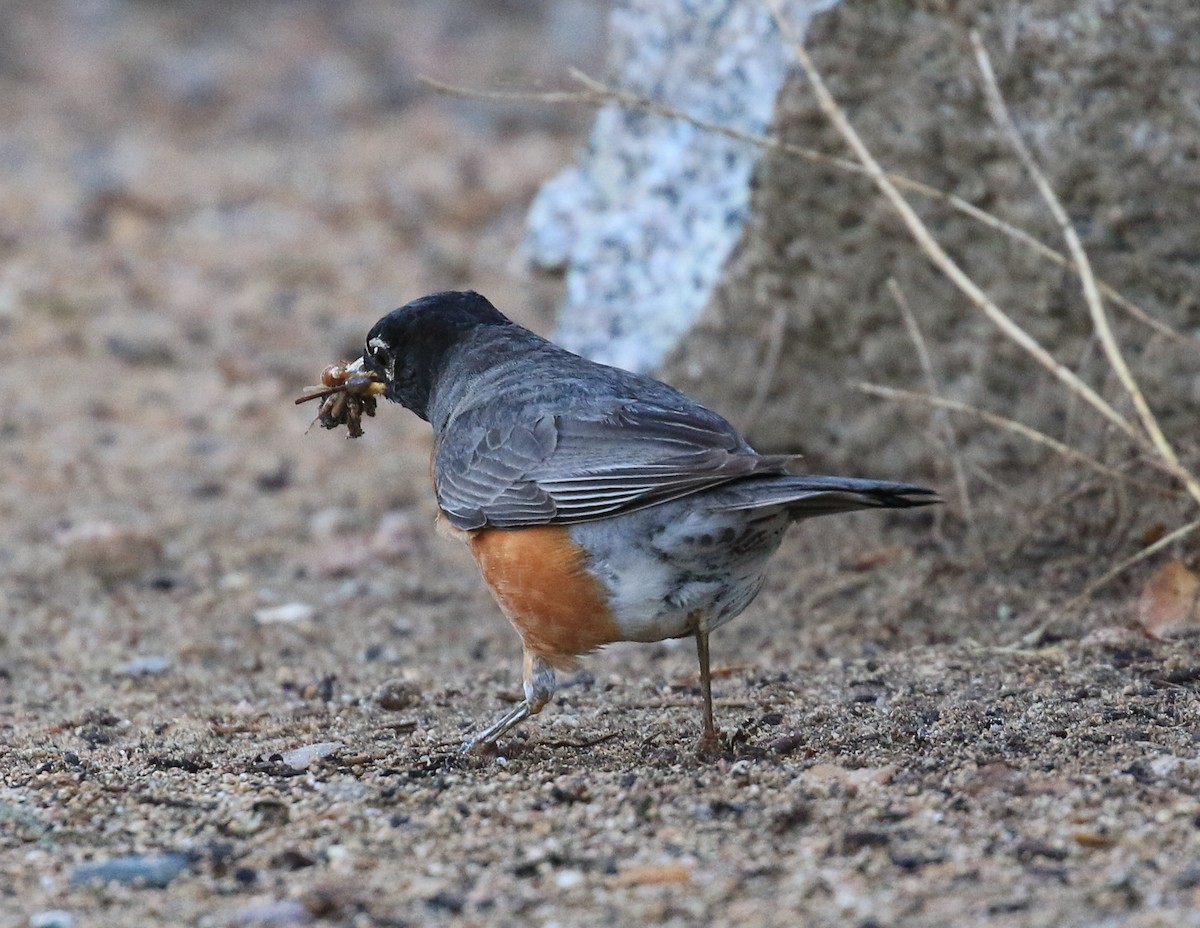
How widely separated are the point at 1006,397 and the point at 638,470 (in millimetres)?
2531

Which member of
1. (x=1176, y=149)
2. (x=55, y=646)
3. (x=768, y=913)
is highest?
(x=1176, y=149)

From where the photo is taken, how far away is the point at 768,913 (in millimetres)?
3215

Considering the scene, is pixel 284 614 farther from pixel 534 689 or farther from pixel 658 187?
pixel 658 187

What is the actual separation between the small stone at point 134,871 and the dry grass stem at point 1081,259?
332 centimetres

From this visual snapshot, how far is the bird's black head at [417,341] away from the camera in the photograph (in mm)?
5684

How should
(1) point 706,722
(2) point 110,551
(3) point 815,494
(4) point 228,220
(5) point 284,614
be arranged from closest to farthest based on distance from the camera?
(3) point 815,494 → (1) point 706,722 → (5) point 284,614 → (2) point 110,551 → (4) point 228,220

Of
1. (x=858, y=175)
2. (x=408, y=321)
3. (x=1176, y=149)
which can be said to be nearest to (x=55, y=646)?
(x=408, y=321)

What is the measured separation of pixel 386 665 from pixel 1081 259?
2.90 m

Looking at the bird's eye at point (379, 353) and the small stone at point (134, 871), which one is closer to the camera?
the small stone at point (134, 871)

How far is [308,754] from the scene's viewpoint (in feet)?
15.3

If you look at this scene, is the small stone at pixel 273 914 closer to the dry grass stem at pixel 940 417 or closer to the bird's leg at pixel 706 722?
the bird's leg at pixel 706 722

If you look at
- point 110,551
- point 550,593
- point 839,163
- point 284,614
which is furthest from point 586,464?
point 110,551

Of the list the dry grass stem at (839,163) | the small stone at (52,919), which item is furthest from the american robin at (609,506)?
the small stone at (52,919)

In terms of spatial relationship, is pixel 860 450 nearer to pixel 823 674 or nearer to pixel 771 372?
pixel 771 372
